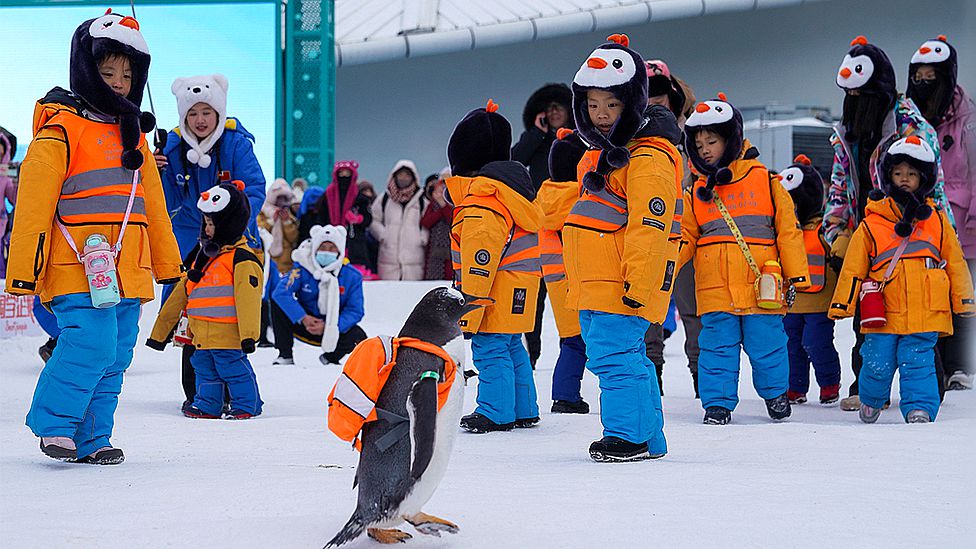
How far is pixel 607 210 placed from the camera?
3.88 m

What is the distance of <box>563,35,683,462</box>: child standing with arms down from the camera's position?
12.3ft

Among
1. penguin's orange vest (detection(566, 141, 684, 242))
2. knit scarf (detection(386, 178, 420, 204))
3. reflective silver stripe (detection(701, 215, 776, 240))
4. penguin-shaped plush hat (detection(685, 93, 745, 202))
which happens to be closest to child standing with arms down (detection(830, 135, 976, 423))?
reflective silver stripe (detection(701, 215, 776, 240))

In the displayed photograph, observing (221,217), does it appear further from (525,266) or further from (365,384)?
(365,384)

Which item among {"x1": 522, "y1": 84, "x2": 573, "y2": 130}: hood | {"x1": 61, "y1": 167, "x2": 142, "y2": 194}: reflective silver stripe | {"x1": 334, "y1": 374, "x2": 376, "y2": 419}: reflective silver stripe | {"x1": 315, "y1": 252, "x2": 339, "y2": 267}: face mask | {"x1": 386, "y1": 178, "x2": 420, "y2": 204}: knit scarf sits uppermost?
{"x1": 522, "y1": 84, "x2": 573, "y2": 130}: hood

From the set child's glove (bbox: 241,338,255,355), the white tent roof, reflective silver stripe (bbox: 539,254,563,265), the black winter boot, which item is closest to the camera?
the black winter boot

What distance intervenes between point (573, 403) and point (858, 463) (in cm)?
186

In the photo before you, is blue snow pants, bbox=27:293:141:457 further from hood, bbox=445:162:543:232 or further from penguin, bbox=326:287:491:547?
hood, bbox=445:162:543:232

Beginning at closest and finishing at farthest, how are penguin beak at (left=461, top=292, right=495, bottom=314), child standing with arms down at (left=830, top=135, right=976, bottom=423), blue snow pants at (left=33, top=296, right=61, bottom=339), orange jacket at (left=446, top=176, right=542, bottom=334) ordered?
penguin beak at (left=461, top=292, right=495, bottom=314)
orange jacket at (left=446, top=176, right=542, bottom=334)
child standing with arms down at (left=830, top=135, right=976, bottom=423)
blue snow pants at (left=33, top=296, right=61, bottom=339)

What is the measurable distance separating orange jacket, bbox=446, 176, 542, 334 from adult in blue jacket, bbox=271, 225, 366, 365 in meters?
2.95

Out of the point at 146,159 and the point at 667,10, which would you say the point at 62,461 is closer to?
the point at 146,159

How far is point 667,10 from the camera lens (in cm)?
1661

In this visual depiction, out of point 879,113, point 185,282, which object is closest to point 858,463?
point 879,113

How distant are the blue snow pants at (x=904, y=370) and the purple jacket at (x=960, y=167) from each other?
126 centimetres

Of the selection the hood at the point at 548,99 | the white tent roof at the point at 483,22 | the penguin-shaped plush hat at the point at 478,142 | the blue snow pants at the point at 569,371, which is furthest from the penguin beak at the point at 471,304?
the white tent roof at the point at 483,22
